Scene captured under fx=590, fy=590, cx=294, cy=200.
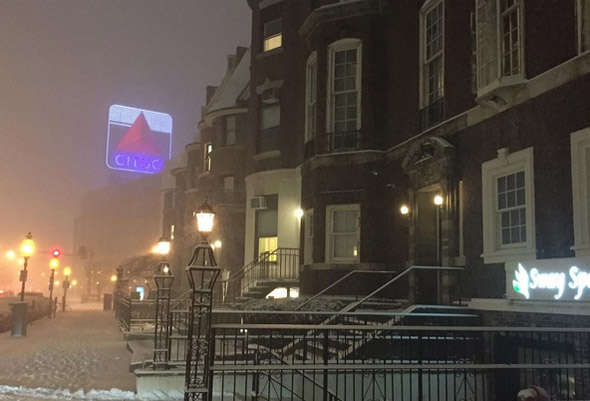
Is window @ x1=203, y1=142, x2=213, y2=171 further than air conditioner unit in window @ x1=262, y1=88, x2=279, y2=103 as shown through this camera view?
Yes

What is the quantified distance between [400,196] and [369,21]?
555 centimetres

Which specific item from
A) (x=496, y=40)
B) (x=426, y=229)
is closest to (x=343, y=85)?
(x=426, y=229)

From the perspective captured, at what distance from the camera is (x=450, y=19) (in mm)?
14172

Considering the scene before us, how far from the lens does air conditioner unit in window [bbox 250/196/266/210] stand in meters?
23.8

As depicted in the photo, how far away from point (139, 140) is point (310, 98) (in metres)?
74.7

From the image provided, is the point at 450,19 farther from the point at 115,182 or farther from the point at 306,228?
the point at 115,182

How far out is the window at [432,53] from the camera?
1505cm

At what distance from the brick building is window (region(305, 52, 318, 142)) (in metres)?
0.07

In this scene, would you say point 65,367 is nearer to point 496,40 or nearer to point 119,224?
point 496,40

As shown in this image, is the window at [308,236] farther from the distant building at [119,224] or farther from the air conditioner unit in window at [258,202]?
the distant building at [119,224]

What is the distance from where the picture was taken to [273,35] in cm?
2528

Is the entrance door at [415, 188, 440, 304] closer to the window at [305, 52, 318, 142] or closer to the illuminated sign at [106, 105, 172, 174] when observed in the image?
the window at [305, 52, 318, 142]

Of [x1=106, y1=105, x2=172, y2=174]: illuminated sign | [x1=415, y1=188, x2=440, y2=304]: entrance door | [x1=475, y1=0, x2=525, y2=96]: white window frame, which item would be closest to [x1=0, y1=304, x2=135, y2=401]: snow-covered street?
[x1=415, y1=188, x2=440, y2=304]: entrance door

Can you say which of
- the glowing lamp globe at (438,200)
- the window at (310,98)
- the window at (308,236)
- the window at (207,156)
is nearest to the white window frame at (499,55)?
the glowing lamp globe at (438,200)
